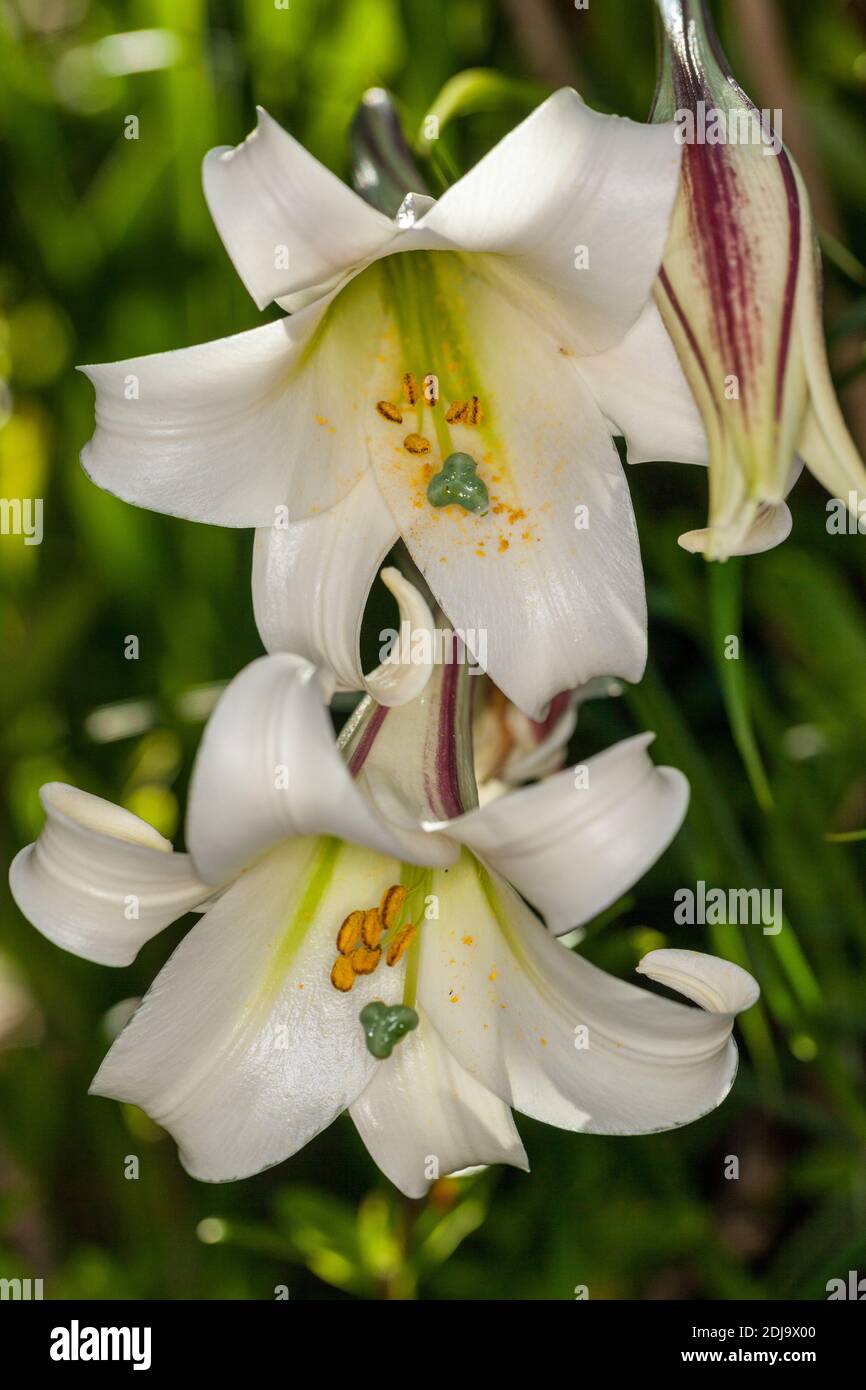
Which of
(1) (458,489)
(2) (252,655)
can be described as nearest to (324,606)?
(1) (458,489)

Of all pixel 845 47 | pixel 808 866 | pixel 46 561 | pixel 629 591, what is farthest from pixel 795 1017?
pixel 845 47

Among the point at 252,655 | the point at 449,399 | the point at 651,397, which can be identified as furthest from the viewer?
the point at 252,655

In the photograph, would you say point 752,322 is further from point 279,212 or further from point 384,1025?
point 384,1025

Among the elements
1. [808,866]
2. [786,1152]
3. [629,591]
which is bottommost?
[786,1152]

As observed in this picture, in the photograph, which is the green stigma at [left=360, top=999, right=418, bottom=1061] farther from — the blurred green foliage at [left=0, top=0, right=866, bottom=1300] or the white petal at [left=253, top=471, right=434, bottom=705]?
the blurred green foliage at [left=0, top=0, right=866, bottom=1300]

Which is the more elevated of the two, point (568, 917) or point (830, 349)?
point (830, 349)

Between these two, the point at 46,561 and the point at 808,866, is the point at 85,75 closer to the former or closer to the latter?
the point at 46,561

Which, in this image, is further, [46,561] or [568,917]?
[46,561]
